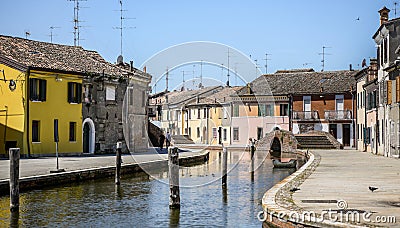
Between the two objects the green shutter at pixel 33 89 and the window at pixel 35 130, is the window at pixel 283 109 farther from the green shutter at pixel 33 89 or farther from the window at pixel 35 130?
the green shutter at pixel 33 89

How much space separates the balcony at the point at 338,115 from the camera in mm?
60250

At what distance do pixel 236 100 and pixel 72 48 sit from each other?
1085 inches

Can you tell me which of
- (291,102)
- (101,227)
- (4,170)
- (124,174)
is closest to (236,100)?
(291,102)

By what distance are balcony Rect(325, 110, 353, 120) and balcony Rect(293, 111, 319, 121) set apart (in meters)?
1.22

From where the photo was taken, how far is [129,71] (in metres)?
47.5

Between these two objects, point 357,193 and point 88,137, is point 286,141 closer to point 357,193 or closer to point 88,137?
point 88,137

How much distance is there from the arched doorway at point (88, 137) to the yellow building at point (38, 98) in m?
1.08

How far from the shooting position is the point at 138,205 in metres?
20.0

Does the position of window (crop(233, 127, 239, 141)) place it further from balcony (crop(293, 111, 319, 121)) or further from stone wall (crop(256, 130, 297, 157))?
stone wall (crop(256, 130, 297, 157))

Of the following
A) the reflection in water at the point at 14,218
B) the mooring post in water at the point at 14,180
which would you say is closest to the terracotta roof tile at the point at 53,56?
the mooring post in water at the point at 14,180

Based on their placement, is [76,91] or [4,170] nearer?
[4,170]

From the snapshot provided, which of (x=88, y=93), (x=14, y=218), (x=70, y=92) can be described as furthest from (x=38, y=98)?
(x=14, y=218)

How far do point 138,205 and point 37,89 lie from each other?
20085 mm

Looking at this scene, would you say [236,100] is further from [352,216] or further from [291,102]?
[352,216]
